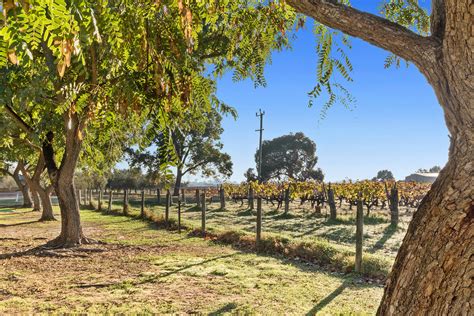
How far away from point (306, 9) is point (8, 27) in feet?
5.14

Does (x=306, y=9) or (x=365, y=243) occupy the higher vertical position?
(x=306, y=9)

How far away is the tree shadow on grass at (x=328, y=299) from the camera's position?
18.7 feet

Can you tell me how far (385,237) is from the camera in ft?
46.8

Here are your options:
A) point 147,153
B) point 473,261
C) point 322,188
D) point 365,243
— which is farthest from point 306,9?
point 147,153

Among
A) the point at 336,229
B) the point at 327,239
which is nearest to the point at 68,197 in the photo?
the point at 327,239

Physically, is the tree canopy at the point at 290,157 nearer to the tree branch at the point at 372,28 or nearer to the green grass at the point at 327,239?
the green grass at the point at 327,239

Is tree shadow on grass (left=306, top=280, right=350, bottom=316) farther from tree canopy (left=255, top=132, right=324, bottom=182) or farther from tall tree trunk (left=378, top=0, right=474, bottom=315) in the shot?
tree canopy (left=255, top=132, right=324, bottom=182)

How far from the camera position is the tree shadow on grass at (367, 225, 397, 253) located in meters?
12.1

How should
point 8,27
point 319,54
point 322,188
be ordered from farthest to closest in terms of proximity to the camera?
point 322,188 < point 319,54 < point 8,27

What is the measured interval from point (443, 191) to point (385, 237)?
1356 centimetres

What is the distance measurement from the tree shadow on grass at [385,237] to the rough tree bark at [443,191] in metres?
10.5

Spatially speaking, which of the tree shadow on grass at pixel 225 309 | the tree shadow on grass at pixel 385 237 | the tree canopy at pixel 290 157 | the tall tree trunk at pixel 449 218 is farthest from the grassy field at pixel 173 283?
the tree canopy at pixel 290 157

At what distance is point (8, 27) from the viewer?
1258 mm

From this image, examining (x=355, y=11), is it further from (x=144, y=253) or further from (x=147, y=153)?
(x=147, y=153)
